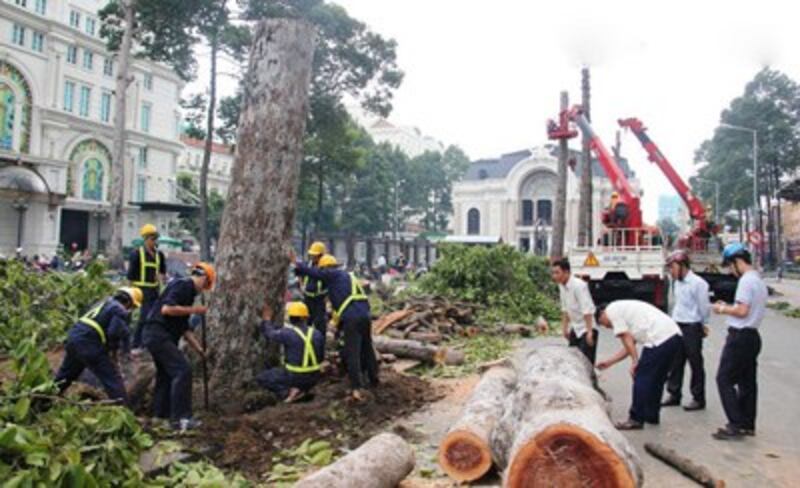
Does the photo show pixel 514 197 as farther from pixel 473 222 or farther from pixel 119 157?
pixel 119 157

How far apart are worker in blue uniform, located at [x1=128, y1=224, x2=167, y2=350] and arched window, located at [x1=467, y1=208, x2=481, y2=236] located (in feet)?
179

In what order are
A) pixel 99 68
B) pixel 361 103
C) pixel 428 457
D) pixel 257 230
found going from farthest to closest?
pixel 99 68, pixel 361 103, pixel 257 230, pixel 428 457

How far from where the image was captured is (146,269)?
838 centimetres

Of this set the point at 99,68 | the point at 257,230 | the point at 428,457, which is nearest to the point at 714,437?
the point at 428,457

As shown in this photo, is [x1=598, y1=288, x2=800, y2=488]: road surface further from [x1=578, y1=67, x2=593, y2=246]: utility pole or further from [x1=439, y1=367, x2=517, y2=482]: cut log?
[x1=578, y1=67, x2=593, y2=246]: utility pole

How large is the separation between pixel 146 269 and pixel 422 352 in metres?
4.03

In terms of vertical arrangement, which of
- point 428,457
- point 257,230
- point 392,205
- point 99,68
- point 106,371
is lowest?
point 428,457

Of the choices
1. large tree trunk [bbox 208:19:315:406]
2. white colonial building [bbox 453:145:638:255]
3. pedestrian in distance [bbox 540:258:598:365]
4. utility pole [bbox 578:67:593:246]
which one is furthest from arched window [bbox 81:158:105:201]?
pedestrian in distance [bbox 540:258:598:365]

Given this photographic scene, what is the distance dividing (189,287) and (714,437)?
5.01 m

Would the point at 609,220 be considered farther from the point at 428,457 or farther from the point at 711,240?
the point at 428,457

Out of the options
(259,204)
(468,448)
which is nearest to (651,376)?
(468,448)

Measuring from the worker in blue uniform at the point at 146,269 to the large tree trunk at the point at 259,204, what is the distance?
2448 mm

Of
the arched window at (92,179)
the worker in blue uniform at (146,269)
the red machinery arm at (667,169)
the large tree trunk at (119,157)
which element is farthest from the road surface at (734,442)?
the arched window at (92,179)

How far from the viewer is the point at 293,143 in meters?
6.65
